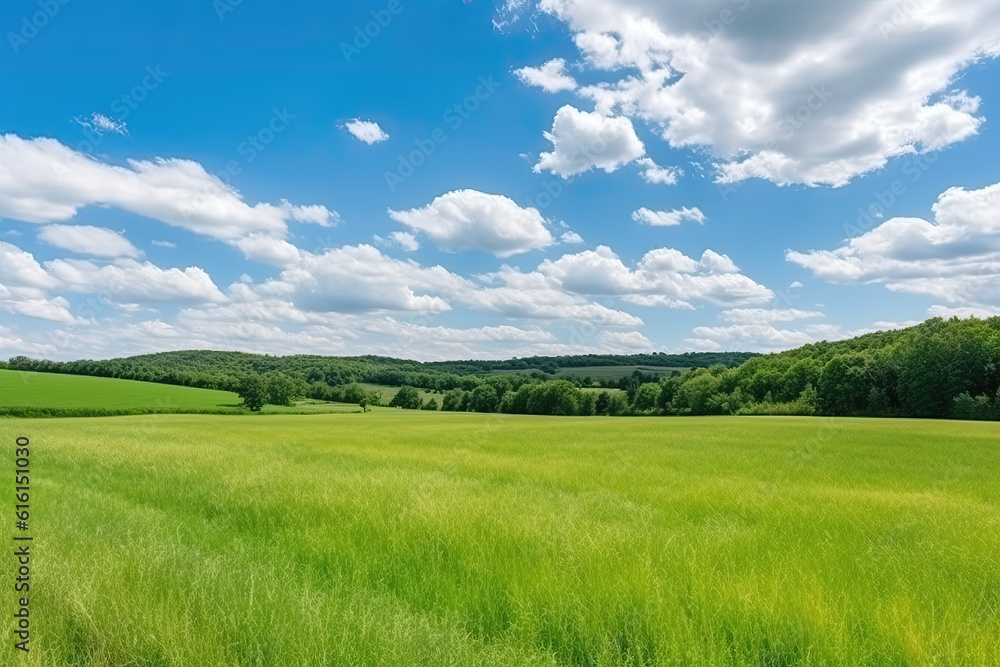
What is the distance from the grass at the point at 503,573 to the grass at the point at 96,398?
7329 cm

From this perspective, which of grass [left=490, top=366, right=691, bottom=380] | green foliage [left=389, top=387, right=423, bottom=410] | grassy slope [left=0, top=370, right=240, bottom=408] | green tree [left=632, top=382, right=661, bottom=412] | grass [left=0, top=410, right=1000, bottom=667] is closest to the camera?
grass [left=0, top=410, right=1000, bottom=667]

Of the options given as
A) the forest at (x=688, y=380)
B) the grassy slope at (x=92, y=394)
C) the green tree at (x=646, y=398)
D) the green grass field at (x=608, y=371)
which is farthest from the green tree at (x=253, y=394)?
the green grass field at (x=608, y=371)

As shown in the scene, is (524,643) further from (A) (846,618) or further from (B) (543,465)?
(B) (543,465)

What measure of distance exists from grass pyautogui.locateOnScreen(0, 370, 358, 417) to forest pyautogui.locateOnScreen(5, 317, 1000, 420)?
8.25 meters

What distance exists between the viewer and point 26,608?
4430mm

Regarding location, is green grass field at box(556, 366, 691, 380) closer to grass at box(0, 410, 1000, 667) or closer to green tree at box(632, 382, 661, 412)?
green tree at box(632, 382, 661, 412)

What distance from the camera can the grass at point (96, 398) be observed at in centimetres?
6838

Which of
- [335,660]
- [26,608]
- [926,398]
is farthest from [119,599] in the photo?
[926,398]

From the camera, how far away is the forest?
6531 cm

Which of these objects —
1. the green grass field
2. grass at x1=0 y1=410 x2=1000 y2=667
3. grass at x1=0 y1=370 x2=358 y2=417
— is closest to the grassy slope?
grass at x1=0 y1=370 x2=358 y2=417

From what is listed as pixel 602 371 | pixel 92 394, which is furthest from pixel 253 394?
pixel 602 371

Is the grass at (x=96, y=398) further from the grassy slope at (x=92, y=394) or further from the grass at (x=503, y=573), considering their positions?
the grass at (x=503, y=573)

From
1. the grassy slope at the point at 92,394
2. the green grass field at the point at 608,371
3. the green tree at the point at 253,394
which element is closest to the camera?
the grassy slope at the point at 92,394

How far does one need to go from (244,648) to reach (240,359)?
581ft
